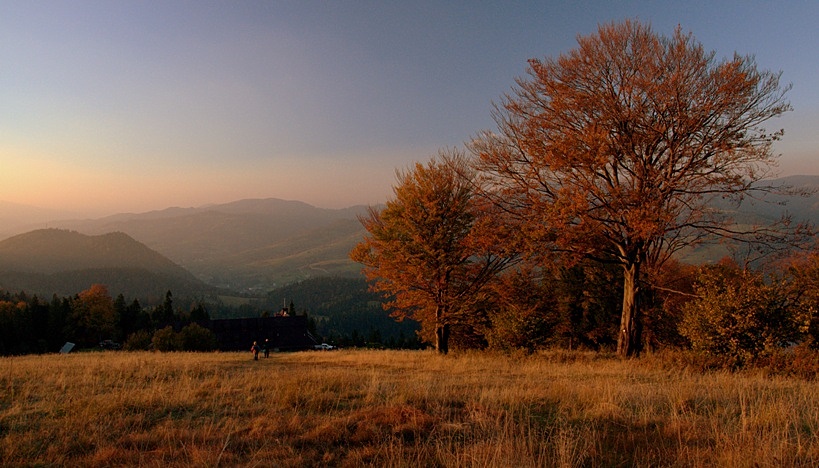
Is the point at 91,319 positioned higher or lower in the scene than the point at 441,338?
lower

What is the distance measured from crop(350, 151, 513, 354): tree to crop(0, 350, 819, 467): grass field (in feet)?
42.2

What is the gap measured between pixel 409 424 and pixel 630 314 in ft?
44.3

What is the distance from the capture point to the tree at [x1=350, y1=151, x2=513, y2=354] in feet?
71.7

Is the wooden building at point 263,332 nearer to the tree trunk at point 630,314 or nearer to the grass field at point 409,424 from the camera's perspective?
the tree trunk at point 630,314

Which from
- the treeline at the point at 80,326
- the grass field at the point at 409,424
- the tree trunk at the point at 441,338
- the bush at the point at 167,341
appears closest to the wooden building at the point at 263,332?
the treeline at the point at 80,326

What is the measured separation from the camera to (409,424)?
5789 mm

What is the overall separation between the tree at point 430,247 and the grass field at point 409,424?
12.9 m

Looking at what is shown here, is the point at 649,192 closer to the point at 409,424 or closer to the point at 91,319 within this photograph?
the point at 409,424

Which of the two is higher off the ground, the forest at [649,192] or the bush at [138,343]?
the forest at [649,192]

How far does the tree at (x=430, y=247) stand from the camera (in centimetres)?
2186

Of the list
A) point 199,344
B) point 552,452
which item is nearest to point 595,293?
point 552,452

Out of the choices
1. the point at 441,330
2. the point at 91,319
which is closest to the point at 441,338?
the point at 441,330

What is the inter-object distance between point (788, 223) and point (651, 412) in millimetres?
11270

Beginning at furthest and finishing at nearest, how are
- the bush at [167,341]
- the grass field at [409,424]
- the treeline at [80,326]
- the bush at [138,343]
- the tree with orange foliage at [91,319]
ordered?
the tree with orange foliage at [91,319], the treeline at [80,326], the bush at [138,343], the bush at [167,341], the grass field at [409,424]
